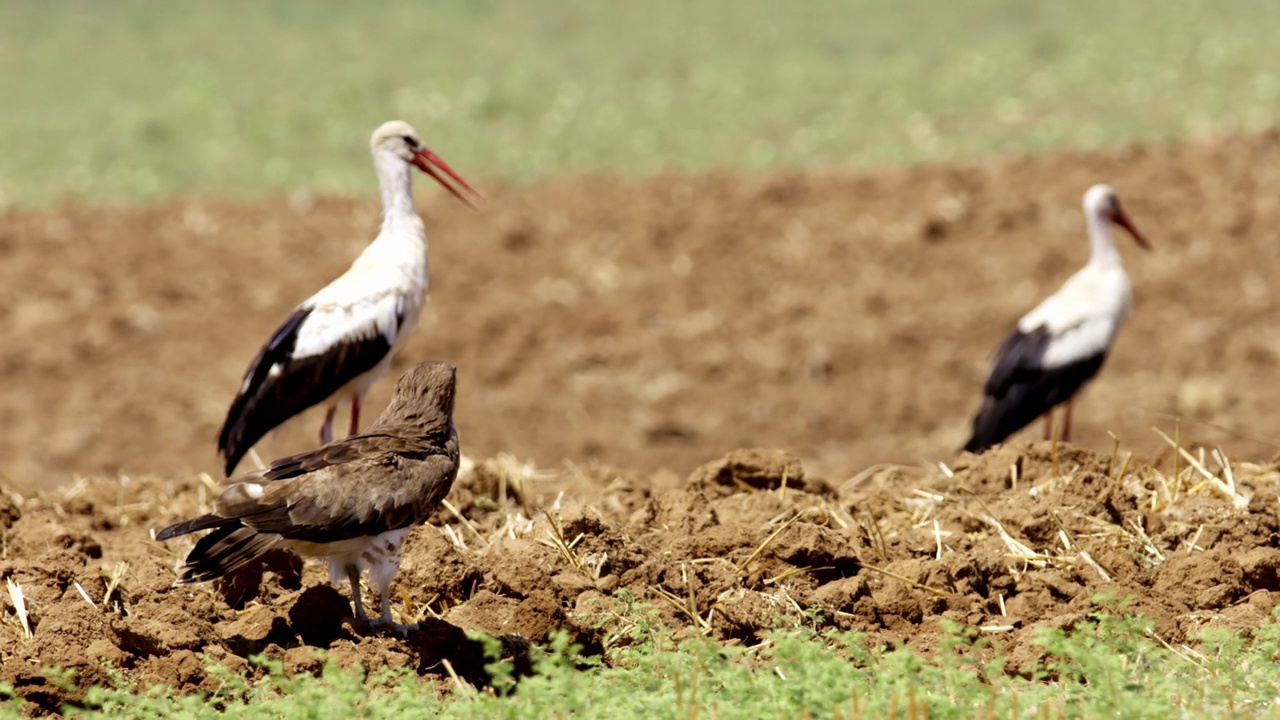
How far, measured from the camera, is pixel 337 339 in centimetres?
995

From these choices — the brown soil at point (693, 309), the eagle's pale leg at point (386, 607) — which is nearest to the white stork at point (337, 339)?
the eagle's pale leg at point (386, 607)

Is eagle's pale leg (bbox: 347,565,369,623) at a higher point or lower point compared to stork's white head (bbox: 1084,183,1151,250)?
lower

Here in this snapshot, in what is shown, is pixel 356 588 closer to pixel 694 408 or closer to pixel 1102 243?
pixel 1102 243

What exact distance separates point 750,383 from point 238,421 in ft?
22.9

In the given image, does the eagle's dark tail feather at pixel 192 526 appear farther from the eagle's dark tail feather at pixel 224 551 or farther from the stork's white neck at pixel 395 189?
the stork's white neck at pixel 395 189

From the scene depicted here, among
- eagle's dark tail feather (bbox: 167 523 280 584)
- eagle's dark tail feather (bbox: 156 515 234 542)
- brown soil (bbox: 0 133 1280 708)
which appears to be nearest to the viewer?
eagle's dark tail feather (bbox: 156 515 234 542)

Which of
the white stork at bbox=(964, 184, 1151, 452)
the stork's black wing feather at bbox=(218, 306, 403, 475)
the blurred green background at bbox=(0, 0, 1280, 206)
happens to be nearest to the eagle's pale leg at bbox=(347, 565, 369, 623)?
the stork's black wing feather at bbox=(218, 306, 403, 475)

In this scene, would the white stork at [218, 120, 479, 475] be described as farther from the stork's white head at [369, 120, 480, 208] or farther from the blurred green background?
the blurred green background

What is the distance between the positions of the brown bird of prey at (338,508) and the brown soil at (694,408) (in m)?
0.37

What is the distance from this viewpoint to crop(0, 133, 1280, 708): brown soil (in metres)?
7.16

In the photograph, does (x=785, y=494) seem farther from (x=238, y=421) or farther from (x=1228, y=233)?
(x=1228, y=233)

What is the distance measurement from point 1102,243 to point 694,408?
3883mm

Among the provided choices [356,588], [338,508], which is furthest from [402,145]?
[338,508]

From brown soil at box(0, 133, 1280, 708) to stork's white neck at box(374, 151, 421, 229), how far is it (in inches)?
64.2
